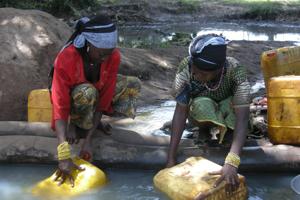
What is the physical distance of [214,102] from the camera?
13.0 feet

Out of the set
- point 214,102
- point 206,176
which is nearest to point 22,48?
point 214,102

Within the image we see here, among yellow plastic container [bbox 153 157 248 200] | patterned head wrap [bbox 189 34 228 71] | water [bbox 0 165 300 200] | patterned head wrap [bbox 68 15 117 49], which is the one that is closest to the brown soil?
water [bbox 0 165 300 200]

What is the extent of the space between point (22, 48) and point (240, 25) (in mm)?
11223

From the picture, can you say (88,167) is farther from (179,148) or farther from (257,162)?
(257,162)

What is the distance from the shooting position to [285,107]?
4.09 m

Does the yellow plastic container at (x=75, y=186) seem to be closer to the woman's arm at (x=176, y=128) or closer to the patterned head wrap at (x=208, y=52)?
the woman's arm at (x=176, y=128)

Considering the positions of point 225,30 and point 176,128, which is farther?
point 225,30

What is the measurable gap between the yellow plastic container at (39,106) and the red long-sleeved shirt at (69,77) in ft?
2.39

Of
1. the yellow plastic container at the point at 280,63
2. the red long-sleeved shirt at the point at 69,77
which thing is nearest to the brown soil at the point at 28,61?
the red long-sleeved shirt at the point at 69,77

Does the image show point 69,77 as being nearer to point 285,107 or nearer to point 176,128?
point 176,128

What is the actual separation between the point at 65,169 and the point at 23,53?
215cm

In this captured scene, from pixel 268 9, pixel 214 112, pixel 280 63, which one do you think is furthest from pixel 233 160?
pixel 268 9

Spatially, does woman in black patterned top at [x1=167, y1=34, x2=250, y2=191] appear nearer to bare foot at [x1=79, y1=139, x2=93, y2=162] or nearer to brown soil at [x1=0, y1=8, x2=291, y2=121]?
bare foot at [x1=79, y1=139, x2=93, y2=162]

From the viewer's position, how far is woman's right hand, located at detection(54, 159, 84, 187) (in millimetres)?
3681
